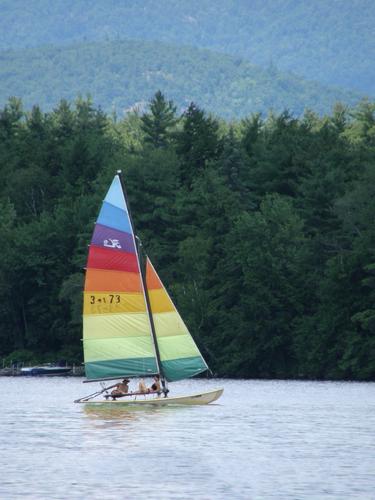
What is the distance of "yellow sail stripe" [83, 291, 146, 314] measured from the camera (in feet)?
227

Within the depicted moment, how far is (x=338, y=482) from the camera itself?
41125 millimetres

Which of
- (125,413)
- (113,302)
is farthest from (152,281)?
(125,413)

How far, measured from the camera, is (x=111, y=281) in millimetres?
69250

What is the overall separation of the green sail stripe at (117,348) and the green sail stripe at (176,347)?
592 mm

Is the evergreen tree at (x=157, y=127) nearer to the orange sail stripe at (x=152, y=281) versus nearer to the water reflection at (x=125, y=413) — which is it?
the water reflection at (x=125, y=413)

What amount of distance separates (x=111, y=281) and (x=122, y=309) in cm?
137

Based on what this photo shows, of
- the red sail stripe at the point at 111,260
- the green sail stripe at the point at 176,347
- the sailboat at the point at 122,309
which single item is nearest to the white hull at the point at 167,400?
the sailboat at the point at 122,309

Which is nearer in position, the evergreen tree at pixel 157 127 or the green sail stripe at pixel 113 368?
the green sail stripe at pixel 113 368

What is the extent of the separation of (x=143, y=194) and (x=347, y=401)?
6620cm

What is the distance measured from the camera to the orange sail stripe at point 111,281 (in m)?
69.1

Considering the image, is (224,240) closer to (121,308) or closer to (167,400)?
(121,308)

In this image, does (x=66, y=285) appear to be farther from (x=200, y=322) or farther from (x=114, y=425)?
(x=114, y=425)

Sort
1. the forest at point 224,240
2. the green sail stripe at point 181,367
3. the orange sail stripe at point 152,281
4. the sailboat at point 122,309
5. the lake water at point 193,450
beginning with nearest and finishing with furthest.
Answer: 1. the lake water at point 193,450
2. the green sail stripe at point 181,367
3. the sailboat at point 122,309
4. the orange sail stripe at point 152,281
5. the forest at point 224,240

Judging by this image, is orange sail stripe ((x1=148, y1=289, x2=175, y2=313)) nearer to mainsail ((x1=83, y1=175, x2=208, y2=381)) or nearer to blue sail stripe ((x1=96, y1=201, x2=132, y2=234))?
mainsail ((x1=83, y1=175, x2=208, y2=381))
